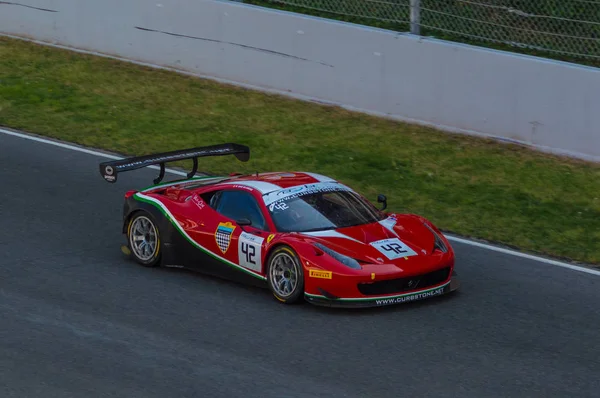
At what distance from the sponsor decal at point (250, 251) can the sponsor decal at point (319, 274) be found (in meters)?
0.70

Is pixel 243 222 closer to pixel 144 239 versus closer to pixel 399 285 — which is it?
pixel 144 239

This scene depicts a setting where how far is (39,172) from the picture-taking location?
14625 millimetres

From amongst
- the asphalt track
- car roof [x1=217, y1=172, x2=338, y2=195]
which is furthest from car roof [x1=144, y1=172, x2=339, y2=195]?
the asphalt track

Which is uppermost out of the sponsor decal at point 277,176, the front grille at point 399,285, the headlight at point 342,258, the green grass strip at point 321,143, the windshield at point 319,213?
the sponsor decal at point 277,176

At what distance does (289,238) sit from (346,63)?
701 centimetres

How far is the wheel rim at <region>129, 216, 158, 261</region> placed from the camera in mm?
11422

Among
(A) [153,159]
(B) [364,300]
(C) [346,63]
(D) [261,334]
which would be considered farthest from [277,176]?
(C) [346,63]

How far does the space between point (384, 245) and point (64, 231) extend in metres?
4.16

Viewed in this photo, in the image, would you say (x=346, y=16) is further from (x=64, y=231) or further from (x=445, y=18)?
(x=64, y=231)


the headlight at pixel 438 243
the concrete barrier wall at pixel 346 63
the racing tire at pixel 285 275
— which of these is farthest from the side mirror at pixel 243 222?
the concrete barrier wall at pixel 346 63

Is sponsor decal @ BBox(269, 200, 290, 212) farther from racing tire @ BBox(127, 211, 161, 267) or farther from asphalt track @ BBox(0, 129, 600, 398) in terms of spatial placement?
racing tire @ BBox(127, 211, 161, 267)

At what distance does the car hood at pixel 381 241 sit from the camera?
32.7ft

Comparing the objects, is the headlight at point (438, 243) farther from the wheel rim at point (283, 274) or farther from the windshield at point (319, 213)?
the wheel rim at point (283, 274)

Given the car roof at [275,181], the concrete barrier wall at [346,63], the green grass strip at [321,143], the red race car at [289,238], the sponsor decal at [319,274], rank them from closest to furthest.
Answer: the sponsor decal at [319,274], the red race car at [289,238], the car roof at [275,181], the green grass strip at [321,143], the concrete barrier wall at [346,63]
